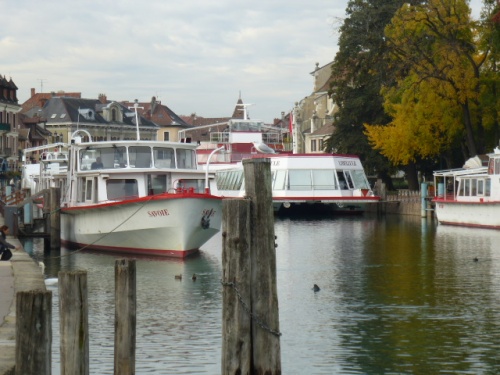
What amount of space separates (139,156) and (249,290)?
2375 cm

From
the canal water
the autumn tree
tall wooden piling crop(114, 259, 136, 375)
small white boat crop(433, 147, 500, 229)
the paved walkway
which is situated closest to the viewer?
tall wooden piling crop(114, 259, 136, 375)

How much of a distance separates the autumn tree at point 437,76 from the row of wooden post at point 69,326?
1936 inches

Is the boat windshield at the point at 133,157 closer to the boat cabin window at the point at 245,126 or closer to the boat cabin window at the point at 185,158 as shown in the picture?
the boat cabin window at the point at 185,158

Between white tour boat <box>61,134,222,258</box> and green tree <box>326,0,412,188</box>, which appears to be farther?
green tree <box>326,0,412,188</box>

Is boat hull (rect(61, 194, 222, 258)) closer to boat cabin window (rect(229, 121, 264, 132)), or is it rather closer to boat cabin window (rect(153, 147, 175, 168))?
boat cabin window (rect(153, 147, 175, 168))

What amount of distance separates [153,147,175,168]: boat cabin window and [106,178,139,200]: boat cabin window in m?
1.16

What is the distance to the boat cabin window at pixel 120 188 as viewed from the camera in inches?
1499

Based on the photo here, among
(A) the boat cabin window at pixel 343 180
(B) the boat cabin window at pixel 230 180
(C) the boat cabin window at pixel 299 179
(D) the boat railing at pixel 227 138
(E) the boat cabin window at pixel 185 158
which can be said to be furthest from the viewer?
(D) the boat railing at pixel 227 138

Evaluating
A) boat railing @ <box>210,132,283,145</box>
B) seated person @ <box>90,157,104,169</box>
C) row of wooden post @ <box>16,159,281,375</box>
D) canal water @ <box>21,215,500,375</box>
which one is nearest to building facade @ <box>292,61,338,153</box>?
boat railing @ <box>210,132,283,145</box>

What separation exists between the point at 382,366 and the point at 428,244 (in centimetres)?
2701

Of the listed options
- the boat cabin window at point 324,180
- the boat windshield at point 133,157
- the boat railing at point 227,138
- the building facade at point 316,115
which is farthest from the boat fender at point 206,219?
the building facade at point 316,115

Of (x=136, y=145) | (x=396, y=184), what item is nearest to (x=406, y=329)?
(x=136, y=145)

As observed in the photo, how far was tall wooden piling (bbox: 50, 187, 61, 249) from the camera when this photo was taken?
39.2 m

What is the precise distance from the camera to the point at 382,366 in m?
19.3
